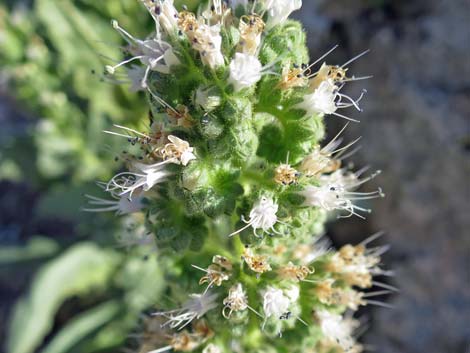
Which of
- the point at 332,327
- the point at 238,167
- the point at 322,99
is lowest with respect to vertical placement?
the point at 332,327

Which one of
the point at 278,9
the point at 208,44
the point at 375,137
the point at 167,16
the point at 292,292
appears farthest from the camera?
the point at 375,137

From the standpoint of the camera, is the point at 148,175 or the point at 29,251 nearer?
the point at 148,175

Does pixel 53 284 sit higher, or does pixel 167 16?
pixel 167 16

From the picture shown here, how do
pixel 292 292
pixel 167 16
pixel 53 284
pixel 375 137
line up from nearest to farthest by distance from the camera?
pixel 167 16, pixel 292 292, pixel 53 284, pixel 375 137

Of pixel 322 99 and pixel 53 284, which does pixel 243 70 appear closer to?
pixel 322 99

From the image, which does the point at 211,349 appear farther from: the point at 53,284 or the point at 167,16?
the point at 53,284

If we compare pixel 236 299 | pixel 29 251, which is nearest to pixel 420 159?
pixel 236 299

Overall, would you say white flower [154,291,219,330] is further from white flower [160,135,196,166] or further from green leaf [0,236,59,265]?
green leaf [0,236,59,265]
